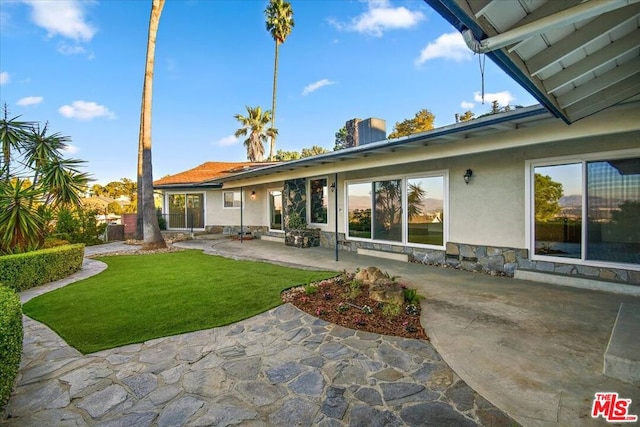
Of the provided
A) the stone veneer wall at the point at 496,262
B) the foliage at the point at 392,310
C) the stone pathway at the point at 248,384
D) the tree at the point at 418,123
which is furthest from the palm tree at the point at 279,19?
the stone pathway at the point at 248,384

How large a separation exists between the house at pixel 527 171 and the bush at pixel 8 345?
4096 mm

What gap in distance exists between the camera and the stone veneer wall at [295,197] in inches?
494

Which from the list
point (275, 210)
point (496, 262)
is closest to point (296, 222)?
point (275, 210)

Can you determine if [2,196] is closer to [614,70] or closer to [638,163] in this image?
[614,70]

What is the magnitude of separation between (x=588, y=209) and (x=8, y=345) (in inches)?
342

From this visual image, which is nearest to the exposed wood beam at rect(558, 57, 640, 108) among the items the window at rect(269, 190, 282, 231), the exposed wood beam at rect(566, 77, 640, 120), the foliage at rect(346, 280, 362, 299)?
the exposed wood beam at rect(566, 77, 640, 120)

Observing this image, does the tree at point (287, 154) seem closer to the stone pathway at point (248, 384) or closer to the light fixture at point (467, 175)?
the light fixture at point (467, 175)

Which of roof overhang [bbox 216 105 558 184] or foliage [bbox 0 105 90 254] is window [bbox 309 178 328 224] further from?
foliage [bbox 0 105 90 254]

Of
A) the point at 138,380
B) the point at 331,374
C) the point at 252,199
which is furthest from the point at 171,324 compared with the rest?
the point at 252,199

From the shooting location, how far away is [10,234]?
6.70 m

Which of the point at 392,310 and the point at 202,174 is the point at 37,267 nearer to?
the point at 392,310

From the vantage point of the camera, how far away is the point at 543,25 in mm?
1810

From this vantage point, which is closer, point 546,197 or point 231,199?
point 546,197

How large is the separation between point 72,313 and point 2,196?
4.05m
